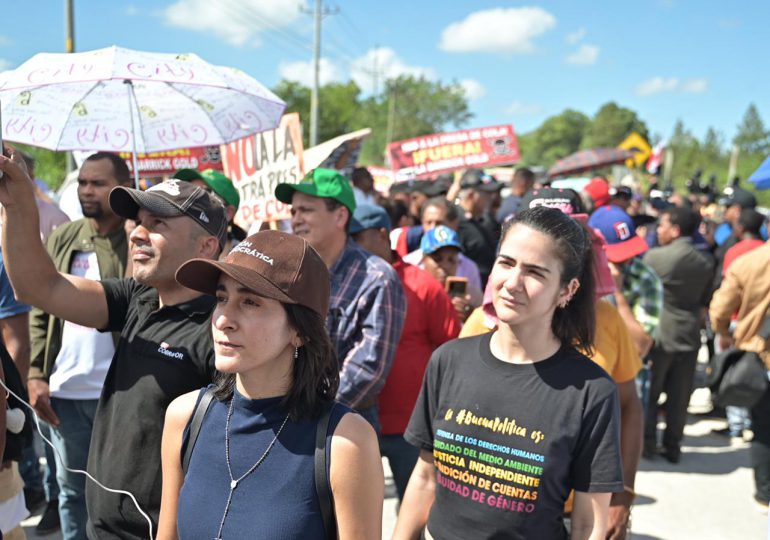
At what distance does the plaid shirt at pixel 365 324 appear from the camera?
294 centimetres

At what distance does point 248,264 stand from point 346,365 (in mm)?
1325

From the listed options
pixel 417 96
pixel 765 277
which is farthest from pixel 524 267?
pixel 417 96

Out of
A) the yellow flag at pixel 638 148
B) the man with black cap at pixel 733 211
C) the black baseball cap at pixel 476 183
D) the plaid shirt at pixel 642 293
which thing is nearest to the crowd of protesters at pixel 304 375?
the plaid shirt at pixel 642 293

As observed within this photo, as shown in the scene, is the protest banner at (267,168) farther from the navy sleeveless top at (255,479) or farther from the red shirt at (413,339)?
the navy sleeveless top at (255,479)

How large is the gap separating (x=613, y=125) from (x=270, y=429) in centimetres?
10101

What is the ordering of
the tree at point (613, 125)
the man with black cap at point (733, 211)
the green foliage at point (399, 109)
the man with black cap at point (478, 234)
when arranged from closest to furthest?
1. the man with black cap at point (478, 234)
2. the man with black cap at point (733, 211)
3. the green foliage at point (399, 109)
4. the tree at point (613, 125)

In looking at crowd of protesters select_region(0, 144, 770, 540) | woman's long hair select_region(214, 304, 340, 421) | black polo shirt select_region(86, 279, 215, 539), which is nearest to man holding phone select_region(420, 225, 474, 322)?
crowd of protesters select_region(0, 144, 770, 540)

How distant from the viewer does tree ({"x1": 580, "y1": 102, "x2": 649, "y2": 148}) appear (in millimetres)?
93287

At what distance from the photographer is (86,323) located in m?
2.48

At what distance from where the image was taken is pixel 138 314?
95.8 inches

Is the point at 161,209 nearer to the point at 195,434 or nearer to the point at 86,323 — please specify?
the point at 86,323

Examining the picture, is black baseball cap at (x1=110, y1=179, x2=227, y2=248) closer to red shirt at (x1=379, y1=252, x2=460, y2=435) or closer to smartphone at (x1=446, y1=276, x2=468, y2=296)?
red shirt at (x1=379, y1=252, x2=460, y2=435)

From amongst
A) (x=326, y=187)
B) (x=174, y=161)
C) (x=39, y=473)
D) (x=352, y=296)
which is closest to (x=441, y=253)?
(x=326, y=187)

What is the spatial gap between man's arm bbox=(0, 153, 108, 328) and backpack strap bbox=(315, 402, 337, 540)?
47.6 inches
